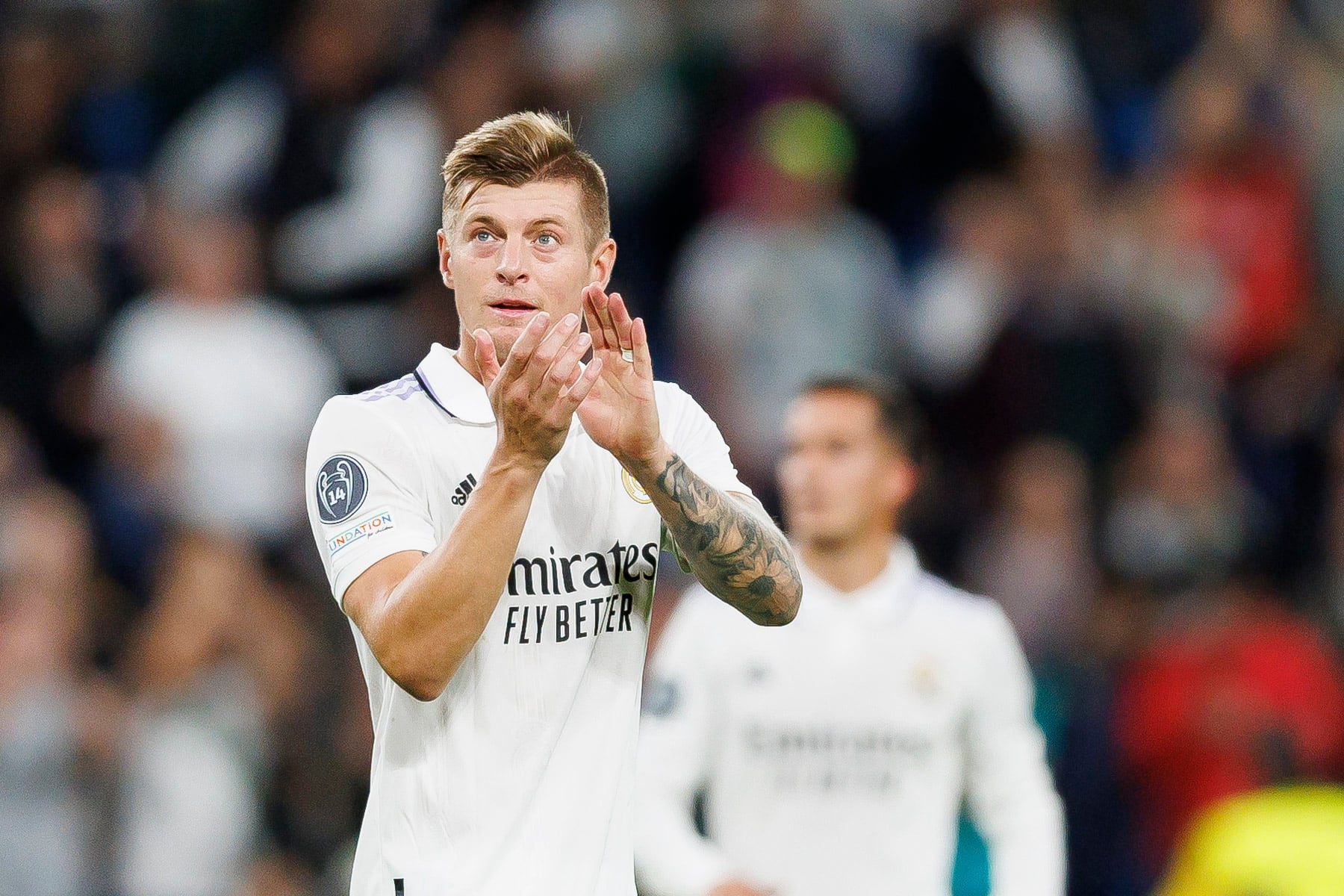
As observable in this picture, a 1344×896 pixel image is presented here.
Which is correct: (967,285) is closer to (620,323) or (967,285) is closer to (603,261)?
(603,261)

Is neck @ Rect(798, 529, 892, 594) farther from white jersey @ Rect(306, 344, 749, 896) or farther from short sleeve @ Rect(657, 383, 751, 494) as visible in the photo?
white jersey @ Rect(306, 344, 749, 896)

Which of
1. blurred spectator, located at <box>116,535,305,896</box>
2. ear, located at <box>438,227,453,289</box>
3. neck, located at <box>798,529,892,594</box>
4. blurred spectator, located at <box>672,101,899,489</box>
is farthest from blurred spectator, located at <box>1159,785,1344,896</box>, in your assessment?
ear, located at <box>438,227,453,289</box>

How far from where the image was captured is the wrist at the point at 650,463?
330 cm

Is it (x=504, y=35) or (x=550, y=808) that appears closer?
(x=550, y=808)

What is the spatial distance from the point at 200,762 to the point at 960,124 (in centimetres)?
498

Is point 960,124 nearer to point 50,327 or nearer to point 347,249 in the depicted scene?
point 347,249

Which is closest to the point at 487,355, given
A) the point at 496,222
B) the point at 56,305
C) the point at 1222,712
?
the point at 496,222

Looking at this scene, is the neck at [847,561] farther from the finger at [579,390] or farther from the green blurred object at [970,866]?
the finger at [579,390]

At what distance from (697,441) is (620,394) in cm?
46

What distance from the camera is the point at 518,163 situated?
351 centimetres

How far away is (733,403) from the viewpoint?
9.17m

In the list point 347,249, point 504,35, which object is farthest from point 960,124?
point 347,249

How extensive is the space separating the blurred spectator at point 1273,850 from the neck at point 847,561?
5.44ft

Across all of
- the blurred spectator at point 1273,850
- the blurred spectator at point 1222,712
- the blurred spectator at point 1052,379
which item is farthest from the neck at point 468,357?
the blurred spectator at point 1052,379
